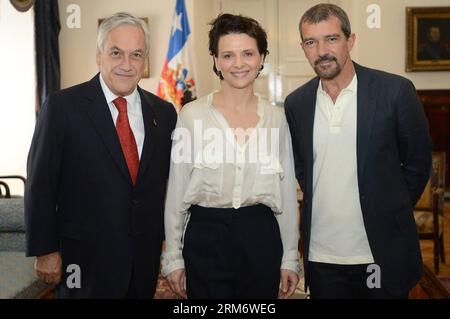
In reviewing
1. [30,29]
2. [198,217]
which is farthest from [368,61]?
[198,217]

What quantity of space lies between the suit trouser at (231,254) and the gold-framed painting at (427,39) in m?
5.40

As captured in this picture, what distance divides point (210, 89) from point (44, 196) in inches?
206

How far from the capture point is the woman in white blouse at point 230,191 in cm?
170

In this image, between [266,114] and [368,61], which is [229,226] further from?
[368,61]

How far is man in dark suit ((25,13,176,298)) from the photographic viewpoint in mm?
1713

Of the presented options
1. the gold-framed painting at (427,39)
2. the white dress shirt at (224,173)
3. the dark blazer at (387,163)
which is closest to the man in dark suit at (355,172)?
the dark blazer at (387,163)

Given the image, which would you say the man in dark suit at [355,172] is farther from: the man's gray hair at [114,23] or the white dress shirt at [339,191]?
the man's gray hair at [114,23]

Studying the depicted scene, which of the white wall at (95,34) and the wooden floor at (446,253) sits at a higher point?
the white wall at (95,34)

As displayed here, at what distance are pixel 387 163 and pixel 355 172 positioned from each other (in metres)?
0.12

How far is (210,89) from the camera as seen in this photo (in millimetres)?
6812

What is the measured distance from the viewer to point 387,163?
71.6 inches

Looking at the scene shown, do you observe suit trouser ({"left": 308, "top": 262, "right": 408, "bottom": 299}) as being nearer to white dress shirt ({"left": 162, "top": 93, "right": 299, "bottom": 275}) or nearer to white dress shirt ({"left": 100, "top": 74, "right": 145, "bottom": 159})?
white dress shirt ({"left": 162, "top": 93, "right": 299, "bottom": 275})

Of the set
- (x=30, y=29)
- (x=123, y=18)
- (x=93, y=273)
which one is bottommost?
(x=93, y=273)

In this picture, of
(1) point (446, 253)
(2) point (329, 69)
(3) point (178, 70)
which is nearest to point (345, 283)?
(2) point (329, 69)
